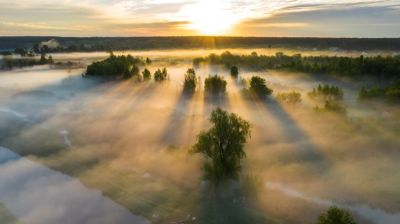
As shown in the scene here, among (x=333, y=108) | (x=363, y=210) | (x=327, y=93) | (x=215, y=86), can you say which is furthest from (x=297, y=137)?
(x=215, y=86)

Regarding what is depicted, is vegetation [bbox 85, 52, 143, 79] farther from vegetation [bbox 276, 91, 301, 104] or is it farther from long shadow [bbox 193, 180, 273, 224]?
long shadow [bbox 193, 180, 273, 224]

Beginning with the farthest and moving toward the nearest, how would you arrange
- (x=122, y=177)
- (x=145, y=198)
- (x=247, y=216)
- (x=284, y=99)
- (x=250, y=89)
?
(x=250, y=89) < (x=284, y=99) < (x=122, y=177) < (x=145, y=198) < (x=247, y=216)

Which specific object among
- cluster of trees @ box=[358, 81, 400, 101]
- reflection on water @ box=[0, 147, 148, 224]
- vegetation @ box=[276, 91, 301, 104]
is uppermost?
cluster of trees @ box=[358, 81, 400, 101]

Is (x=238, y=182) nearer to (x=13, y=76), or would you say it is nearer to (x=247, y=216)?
(x=247, y=216)

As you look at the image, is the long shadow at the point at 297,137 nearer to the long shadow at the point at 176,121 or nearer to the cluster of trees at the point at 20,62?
the long shadow at the point at 176,121

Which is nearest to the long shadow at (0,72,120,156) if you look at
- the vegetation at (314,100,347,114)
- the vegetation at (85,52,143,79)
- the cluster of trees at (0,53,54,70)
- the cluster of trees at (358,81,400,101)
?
the vegetation at (85,52,143,79)

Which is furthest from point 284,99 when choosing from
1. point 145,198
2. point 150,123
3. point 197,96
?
point 145,198

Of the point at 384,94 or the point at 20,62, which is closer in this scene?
the point at 384,94

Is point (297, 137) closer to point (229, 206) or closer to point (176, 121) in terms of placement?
point (176, 121)
